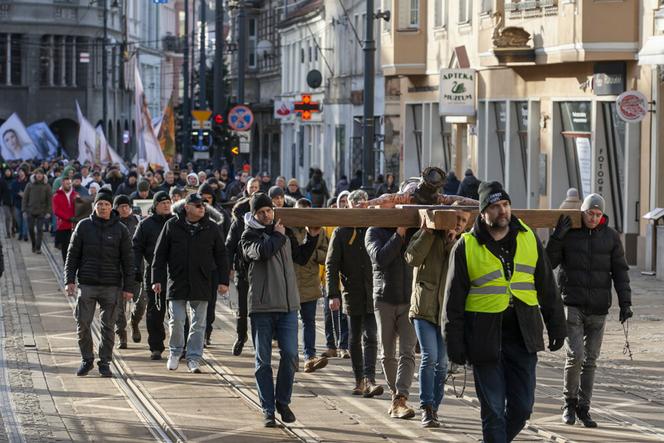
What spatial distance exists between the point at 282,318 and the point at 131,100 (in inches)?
3816

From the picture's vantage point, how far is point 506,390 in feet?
35.8

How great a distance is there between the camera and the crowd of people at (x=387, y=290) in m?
10.7

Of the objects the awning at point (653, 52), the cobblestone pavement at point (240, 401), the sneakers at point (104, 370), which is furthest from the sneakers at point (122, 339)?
the awning at point (653, 52)

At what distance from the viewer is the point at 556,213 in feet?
43.3

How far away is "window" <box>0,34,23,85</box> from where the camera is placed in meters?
98.8

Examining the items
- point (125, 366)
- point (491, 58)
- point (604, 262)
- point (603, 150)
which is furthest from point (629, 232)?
point (604, 262)

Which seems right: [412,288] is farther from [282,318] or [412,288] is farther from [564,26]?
[564,26]

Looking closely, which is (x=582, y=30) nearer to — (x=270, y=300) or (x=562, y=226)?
(x=562, y=226)

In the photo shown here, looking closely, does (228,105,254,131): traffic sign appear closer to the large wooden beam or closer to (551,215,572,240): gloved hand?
(551,215,572,240): gloved hand

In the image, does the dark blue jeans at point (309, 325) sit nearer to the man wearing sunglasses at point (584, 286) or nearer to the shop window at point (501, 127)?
the man wearing sunglasses at point (584, 286)

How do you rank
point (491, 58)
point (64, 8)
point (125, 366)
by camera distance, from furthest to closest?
1. point (64, 8)
2. point (491, 58)
3. point (125, 366)

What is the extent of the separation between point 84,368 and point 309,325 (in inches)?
89.6

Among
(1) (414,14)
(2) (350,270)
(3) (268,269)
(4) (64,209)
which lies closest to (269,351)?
(3) (268,269)

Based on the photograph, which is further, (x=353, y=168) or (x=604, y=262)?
(x=353, y=168)
